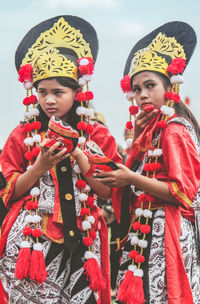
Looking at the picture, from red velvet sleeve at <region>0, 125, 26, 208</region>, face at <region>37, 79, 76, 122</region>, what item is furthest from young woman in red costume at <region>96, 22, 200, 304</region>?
red velvet sleeve at <region>0, 125, 26, 208</region>

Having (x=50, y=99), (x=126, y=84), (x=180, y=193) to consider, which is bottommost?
(x=180, y=193)

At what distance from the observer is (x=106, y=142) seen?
3428 millimetres

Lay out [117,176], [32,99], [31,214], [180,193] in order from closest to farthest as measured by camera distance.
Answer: [180,193] < [117,176] < [31,214] < [32,99]

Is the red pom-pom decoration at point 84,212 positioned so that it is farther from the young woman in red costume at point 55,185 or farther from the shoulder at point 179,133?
the shoulder at point 179,133

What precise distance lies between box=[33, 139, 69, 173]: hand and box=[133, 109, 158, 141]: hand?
0.58 m

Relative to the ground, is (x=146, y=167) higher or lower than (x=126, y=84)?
lower

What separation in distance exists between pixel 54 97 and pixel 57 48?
0.41 metres

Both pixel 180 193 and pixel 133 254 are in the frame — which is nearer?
pixel 180 193

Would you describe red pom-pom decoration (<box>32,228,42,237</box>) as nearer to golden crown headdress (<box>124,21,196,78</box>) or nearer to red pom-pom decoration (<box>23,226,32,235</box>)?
red pom-pom decoration (<box>23,226,32,235</box>)

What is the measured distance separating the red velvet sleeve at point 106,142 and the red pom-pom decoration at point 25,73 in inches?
23.2

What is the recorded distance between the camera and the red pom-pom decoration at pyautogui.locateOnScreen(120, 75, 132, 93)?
354 cm

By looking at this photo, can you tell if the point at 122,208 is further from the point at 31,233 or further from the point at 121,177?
the point at 31,233

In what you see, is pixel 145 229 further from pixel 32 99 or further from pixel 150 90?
pixel 32 99

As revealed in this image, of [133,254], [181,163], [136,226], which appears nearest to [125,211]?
[136,226]
